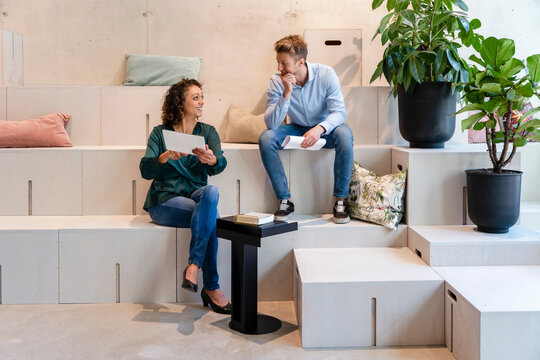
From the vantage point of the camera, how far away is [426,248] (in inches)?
119

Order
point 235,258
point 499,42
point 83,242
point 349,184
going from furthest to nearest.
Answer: point 349,184
point 83,242
point 499,42
point 235,258

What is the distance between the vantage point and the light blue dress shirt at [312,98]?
3555mm

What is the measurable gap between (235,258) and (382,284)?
2.25 ft

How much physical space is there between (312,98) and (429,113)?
2.21 feet

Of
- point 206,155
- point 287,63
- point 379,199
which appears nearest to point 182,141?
point 206,155

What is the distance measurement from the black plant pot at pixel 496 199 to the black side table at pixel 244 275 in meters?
1.00

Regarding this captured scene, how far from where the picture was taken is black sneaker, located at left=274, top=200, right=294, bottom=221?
3.44 m

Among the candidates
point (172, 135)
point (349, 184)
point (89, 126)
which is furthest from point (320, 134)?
point (89, 126)

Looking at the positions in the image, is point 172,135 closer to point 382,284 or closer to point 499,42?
point 382,284

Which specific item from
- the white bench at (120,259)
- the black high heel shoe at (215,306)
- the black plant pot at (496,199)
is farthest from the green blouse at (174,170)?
the black plant pot at (496,199)

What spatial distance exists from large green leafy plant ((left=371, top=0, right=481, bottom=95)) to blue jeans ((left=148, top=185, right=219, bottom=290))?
128cm

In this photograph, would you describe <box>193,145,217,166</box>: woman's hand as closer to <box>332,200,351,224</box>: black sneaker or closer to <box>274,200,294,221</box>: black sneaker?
<box>274,200,294,221</box>: black sneaker

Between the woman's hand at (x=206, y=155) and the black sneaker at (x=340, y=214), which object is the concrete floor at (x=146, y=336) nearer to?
the black sneaker at (x=340, y=214)

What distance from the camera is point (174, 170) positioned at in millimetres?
3352
